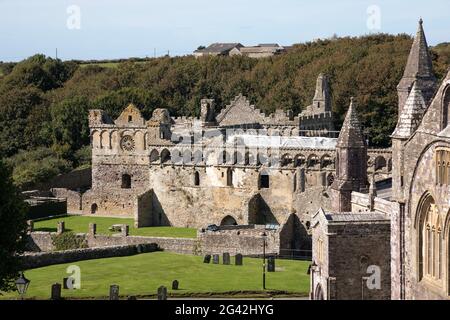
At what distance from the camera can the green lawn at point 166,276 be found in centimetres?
4419

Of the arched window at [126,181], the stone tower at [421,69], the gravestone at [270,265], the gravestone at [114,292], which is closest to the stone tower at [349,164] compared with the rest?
the stone tower at [421,69]

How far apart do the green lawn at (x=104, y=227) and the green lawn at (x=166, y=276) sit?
7515 mm

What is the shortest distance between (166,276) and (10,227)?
9053 millimetres

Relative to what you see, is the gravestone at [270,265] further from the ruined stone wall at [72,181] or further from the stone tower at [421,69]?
the ruined stone wall at [72,181]

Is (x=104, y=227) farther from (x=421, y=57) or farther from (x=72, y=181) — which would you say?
(x=421, y=57)

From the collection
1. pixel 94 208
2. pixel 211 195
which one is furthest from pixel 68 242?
pixel 94 208

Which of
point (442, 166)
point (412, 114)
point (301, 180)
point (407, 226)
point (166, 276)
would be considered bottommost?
point (166, 276)

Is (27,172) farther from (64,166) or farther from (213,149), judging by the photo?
(213,149)

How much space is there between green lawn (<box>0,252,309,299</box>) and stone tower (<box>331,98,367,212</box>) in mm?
3969

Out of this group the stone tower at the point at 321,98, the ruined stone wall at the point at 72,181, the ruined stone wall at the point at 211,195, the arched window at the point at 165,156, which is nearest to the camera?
the ruined stone wall at the point at 211,195

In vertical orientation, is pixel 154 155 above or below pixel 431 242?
above

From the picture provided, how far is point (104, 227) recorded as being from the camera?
6456 cm

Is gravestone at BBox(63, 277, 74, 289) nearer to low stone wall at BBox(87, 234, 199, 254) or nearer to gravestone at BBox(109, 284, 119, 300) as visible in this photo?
gravestone at BBox(109, 284, 119, 300)
